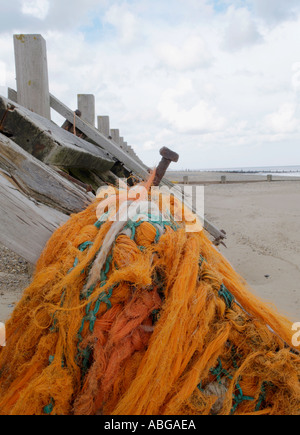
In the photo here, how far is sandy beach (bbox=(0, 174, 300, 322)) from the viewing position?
4.08 meters

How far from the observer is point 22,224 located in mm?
1447

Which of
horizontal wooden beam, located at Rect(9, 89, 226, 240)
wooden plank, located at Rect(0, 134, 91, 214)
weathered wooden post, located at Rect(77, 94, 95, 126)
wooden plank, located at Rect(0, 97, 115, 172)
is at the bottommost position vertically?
wooden plank, located at Rect(0, 134, 91, 214)

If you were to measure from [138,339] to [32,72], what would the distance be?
309 centimetres

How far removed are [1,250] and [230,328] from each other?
4900mm

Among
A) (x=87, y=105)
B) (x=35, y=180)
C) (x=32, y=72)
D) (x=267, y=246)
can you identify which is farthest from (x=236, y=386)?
(x=87, y=105)

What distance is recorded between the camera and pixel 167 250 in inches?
56.7

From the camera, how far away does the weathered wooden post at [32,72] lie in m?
3.36

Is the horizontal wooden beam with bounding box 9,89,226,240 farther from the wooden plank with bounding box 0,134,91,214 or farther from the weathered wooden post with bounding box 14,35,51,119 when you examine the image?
the wooden plank with bounding box 0,134,91,214

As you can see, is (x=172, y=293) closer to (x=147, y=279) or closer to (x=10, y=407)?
(x=147, y=279)

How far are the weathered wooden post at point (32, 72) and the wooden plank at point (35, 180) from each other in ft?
6.97

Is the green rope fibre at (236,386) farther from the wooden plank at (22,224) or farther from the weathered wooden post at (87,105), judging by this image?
the weathered wooden post at (87,105)

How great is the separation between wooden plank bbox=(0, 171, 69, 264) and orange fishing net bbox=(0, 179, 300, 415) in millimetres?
59

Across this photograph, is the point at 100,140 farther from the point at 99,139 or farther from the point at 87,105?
the point at 87,105

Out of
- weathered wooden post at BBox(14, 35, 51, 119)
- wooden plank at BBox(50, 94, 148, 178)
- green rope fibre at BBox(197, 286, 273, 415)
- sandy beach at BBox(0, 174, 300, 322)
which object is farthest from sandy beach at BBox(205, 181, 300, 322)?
weathered wooden post at BBox(14, 35, 51, 119)
